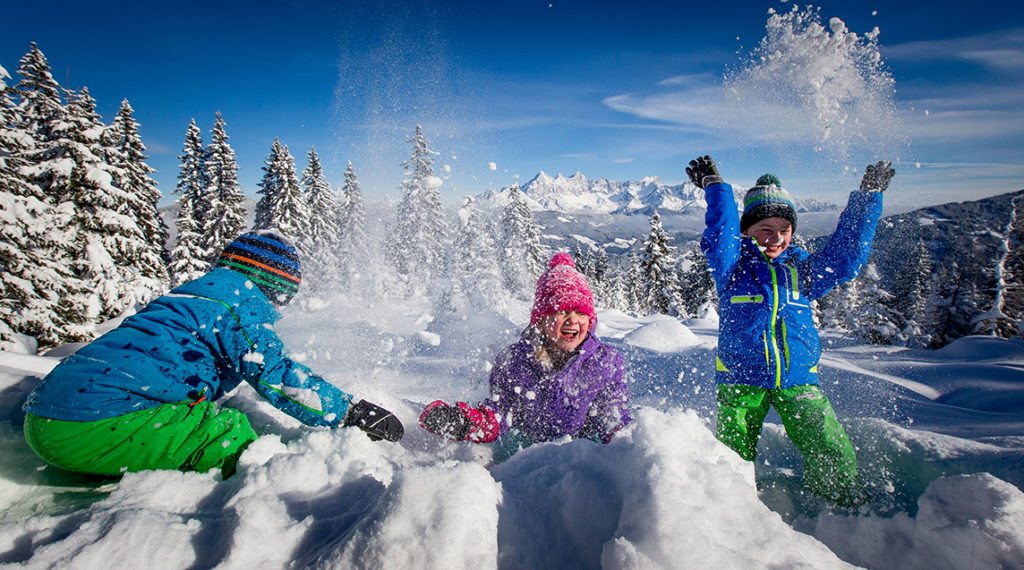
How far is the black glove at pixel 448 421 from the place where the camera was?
2795 millimetres

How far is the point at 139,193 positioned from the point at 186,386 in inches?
833

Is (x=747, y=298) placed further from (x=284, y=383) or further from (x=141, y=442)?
(x=141, y=442)

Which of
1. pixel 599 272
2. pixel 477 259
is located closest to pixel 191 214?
pixel 477 259

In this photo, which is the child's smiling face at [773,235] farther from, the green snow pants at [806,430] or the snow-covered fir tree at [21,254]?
the snow-covered fir tree at [21,254]

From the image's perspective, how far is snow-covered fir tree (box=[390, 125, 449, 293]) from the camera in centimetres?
3331

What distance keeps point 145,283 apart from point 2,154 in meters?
5.94

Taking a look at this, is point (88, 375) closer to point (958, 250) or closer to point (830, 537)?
point (830, 537)

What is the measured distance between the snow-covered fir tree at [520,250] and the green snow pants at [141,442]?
27495 millimetres

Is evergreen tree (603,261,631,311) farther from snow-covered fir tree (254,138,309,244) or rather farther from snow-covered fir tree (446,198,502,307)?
snow-covered fir tree (254,138,309,244)

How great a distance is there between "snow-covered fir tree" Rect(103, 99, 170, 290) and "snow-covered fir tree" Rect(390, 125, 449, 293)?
1494 cm

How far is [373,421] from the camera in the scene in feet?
8.82

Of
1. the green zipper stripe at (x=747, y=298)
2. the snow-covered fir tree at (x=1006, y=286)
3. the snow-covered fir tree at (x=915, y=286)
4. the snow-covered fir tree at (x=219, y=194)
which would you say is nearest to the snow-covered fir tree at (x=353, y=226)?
the snow-covered fir tree at (x=219, y=194)

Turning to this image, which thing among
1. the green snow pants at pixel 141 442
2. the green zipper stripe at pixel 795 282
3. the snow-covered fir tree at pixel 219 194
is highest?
the snow-covered fir tree at pixel 219 194

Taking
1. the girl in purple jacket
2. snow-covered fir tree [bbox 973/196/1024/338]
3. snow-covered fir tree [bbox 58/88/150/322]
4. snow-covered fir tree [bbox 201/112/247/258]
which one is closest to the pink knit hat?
the girl in purple jacket
